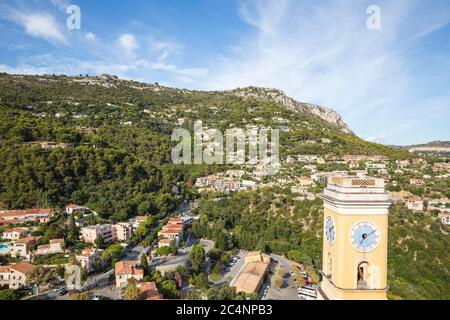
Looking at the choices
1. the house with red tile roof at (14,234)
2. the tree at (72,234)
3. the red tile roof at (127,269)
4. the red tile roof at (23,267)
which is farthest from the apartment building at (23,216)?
the red tile roof at (127,269)

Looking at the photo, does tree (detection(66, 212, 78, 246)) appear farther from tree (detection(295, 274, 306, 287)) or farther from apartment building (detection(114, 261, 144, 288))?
tree (detection(295, 274, 306, 287))

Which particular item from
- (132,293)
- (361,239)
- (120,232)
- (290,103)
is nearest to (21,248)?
(120,232)

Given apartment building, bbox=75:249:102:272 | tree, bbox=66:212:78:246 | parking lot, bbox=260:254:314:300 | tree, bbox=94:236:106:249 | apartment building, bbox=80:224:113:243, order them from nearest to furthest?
parking lot, bbox=260:254:314:300 → apartment building, bbox=75:249:102:272 → tree, bbox=66:212:78:246 → tree, bbox=94:236:106:249 → apartment building, bbox=80:224:113:243

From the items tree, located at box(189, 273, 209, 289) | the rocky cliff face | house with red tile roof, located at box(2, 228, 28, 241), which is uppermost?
the rocky cliff face

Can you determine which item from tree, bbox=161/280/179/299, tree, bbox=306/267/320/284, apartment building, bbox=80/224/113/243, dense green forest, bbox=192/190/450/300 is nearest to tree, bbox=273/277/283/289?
tree, bbox=306/267/320/284

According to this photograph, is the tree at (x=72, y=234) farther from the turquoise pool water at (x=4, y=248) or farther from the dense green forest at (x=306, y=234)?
the dense green forest at (x=306, y=234)
